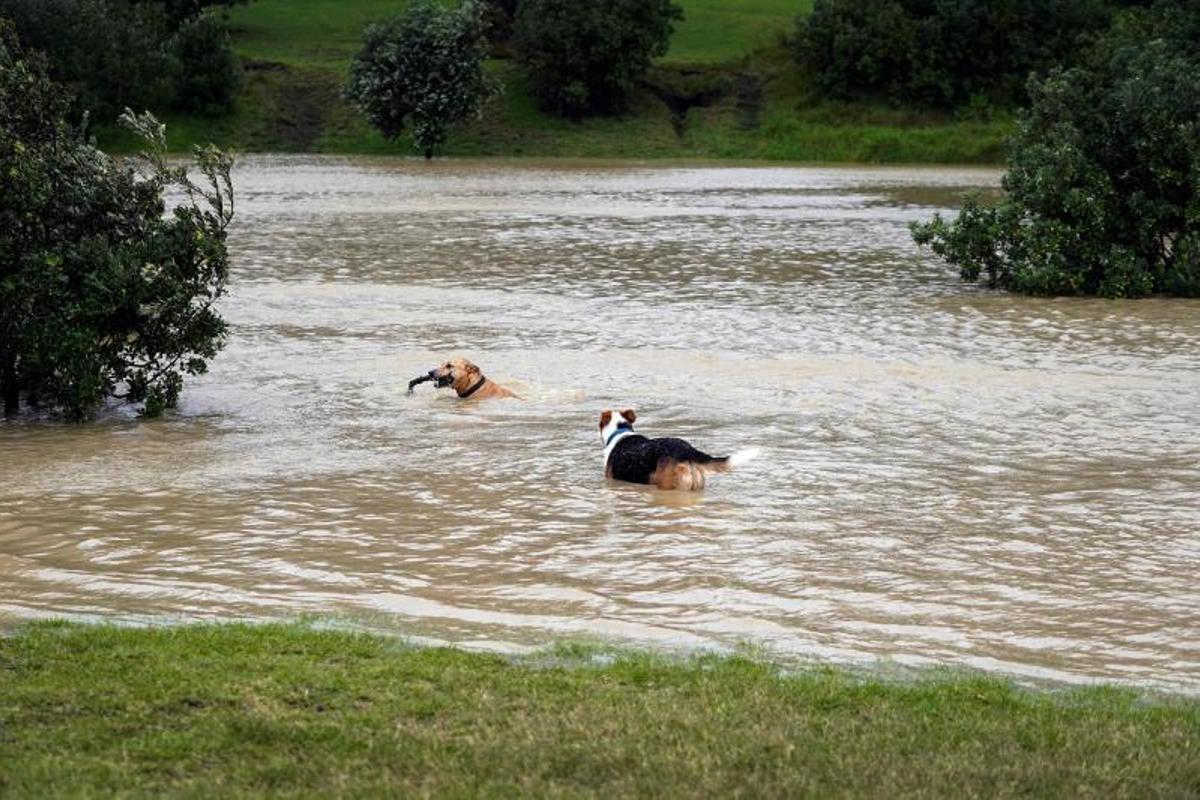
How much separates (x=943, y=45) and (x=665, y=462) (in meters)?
61.7

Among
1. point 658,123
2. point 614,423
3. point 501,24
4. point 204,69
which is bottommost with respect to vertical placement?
point 614,423

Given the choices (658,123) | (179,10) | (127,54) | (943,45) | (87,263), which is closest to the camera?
(87,263)

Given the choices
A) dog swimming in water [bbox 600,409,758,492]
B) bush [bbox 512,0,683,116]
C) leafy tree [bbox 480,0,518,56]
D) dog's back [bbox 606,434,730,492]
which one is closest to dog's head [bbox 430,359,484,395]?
dog swimming in water [bbox 600,409,758,492]

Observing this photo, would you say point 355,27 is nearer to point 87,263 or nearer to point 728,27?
point 728,27

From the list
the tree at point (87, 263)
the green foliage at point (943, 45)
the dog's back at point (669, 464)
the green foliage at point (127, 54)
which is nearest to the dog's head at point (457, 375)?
the tree at point (87, 263)

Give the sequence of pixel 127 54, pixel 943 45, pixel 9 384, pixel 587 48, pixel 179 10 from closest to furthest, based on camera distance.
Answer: pixel 9 384 < pixel 127 54 < pixel 587 48 < pixel 943 45 < pixel 179 10

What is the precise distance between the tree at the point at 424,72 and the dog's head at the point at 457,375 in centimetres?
4718

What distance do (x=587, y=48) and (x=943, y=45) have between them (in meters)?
15.0

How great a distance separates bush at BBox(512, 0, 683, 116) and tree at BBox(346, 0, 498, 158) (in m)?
4.50

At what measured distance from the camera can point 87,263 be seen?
15180 mm

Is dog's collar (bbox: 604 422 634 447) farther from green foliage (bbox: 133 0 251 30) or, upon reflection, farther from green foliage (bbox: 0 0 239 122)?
green foliage (bbox: 133 0 251 30)

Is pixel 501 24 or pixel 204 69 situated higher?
pixel 501 24

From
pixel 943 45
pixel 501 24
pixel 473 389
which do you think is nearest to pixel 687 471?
pixel 473 389

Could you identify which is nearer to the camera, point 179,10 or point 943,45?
point 943,45
